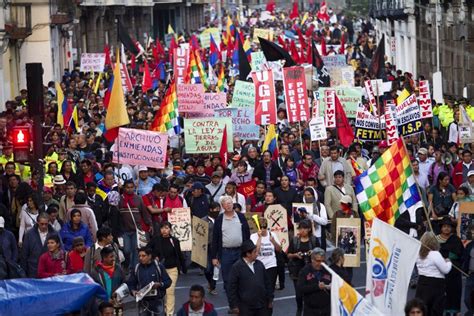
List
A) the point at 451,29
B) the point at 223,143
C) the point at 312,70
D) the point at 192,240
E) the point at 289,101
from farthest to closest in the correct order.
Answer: the point at 451,29, the point at 312,70, the point at 289,101, the point at 223,143, the point at 192,240

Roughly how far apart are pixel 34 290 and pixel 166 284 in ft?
7.12

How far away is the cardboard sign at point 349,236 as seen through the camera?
19.1 m

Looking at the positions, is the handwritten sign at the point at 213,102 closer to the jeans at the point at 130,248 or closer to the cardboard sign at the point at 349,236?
the jeans at the point at 130,248

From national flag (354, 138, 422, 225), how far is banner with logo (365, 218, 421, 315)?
305cm

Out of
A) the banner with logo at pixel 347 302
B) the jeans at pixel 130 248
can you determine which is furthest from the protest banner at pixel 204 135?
the banner with logo at pixel 347 302

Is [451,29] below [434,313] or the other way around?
the other way around

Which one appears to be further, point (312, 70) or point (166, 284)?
point (312, 70)

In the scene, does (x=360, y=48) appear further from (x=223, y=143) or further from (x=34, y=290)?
(x=34, y=290)

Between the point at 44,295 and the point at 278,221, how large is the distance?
6066 millimetres

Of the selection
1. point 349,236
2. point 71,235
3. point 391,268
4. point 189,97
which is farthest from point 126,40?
point 391,268

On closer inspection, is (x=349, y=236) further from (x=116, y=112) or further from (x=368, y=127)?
(x=368, y=127)

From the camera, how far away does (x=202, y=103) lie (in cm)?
3086

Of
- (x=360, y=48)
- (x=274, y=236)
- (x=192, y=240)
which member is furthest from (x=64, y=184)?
(x=360, y=48)

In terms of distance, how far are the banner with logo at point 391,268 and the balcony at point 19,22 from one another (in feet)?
109
